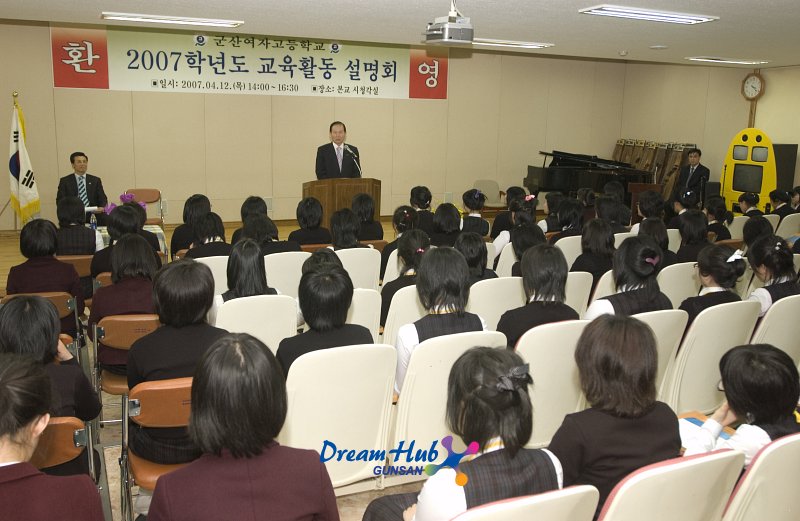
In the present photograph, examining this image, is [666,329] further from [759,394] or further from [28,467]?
[28,467]

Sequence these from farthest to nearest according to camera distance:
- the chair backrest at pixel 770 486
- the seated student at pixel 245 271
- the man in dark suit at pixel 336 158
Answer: the man in dark suit at pixel 336 158 < the seated student at pixel 245 271 < the chair backrest at pixel 770 486

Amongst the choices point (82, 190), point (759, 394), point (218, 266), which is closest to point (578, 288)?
point (759, 394)

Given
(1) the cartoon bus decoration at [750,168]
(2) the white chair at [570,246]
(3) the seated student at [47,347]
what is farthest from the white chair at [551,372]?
(1) the cartoon bus decoration at [750,168]

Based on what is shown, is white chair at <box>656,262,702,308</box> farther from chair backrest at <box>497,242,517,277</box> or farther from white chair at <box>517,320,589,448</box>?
white chair at <box>517,320,589,448</box>

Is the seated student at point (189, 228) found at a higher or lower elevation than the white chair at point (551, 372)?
higher

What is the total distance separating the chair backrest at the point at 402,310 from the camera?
12.9 feet

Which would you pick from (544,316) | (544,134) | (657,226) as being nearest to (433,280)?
(544,316)

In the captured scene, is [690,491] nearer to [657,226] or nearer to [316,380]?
[316,380]

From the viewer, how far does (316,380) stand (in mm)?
2629

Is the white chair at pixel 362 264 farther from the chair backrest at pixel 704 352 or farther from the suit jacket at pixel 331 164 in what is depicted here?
the suit jacket at pixel 331 164

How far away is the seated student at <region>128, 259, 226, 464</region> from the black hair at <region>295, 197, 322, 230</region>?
313 centimetres

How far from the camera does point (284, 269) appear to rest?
16.1ft

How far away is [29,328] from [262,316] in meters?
1.21

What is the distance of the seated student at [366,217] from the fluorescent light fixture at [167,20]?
2646 millimetres
